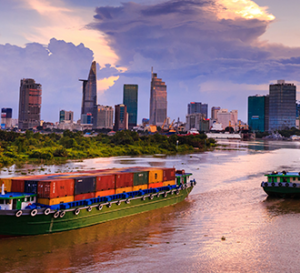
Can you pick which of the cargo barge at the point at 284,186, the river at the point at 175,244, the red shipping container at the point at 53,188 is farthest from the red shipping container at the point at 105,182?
the cargo barge at the point at 284,186

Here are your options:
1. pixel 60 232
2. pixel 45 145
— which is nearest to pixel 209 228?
pixel 60 232

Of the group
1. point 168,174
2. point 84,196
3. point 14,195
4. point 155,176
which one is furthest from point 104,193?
point 168,174

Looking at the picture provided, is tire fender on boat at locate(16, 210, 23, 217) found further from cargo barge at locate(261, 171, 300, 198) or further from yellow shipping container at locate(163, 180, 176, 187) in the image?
cargo barge at locate(261, 171, 300, 198)

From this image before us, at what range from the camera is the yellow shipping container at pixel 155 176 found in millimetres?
34425

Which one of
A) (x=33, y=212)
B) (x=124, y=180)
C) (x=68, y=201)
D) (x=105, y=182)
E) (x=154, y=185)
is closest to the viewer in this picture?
(x=33, y=212)

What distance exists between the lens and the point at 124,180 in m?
30.8

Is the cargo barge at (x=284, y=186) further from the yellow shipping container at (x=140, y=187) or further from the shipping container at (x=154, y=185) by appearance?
the yellow shipping container at (x=140, y=187)

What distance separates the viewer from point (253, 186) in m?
49.3

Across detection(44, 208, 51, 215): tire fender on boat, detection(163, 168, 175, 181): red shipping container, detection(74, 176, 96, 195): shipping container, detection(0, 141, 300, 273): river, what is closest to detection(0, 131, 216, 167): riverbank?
detection(163, 168, 175, 181): red shipping container

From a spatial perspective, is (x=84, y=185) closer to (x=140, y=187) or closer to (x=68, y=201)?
(x=68, y=201)

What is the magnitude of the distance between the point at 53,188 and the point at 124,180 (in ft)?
26.6

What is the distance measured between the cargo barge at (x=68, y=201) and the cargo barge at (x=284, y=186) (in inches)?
649

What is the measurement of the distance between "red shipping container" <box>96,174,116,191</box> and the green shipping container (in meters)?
2.89

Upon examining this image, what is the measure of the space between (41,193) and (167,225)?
37.8 ft
